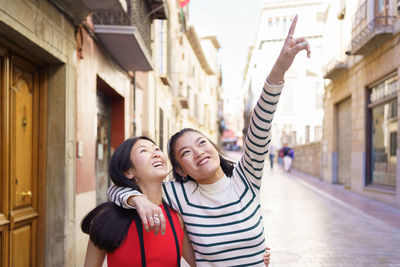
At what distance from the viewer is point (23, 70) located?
14.3 feet

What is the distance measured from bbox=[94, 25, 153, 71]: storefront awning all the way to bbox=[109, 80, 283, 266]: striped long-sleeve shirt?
14.6 ft

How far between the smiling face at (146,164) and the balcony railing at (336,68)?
13.9 metres

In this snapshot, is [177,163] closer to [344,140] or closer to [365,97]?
[365,97]

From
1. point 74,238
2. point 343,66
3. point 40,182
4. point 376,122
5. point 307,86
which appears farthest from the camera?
point 307,86

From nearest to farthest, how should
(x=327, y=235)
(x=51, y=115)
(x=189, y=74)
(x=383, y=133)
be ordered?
(x=51, y=115)
(x=327, y=235)
(x=383, y=133)
(x=189, y=74)

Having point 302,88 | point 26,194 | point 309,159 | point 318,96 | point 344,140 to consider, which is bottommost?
point 309,159

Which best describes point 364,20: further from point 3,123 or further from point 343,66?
point 3,123

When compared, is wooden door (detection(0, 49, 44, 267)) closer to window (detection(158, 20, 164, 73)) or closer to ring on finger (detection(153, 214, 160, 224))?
ring on finger (detection(153, 214, 160, 224))

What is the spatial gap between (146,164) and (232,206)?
46cm

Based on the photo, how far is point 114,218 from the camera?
74.6 inches

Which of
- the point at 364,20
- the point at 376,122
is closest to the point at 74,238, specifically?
the point at 376,122

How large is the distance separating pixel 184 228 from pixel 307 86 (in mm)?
35535

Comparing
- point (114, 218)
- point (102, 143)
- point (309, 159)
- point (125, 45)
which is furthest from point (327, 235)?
point (309, 159)

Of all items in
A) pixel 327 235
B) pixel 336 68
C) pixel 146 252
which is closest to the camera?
pixel 146 252
